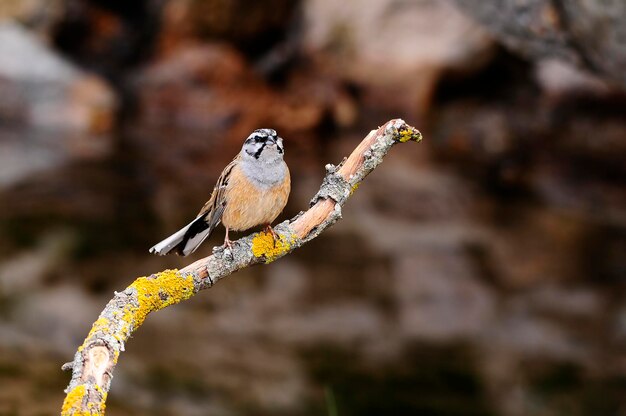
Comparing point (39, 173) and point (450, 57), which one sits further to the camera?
point (450, 57)

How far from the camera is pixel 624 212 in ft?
45.8

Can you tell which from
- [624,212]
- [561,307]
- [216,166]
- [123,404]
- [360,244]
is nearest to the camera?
[123,404]

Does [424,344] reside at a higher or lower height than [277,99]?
lower

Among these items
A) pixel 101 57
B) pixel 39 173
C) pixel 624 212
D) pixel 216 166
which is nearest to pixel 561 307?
pixel 624 212

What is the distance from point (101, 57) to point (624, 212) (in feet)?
38.2

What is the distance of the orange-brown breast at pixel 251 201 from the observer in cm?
426

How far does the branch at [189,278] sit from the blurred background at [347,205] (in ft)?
4.45

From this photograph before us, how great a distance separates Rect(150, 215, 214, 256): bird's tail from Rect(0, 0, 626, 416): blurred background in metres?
1.27

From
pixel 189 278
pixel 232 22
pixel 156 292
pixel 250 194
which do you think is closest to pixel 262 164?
pixel 250 194

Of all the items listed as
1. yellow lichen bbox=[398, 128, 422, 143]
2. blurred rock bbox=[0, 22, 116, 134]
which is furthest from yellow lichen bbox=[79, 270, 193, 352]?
blurred rock bbox=[0, 22, 116, 134]

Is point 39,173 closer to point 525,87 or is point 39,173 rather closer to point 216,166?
point 216,166

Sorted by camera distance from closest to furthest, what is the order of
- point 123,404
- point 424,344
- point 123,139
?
point 123,404 → point 424,344 → point 123,139

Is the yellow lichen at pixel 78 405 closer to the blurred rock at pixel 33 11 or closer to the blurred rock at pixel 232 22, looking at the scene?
the blurred rock at pixel 232 22

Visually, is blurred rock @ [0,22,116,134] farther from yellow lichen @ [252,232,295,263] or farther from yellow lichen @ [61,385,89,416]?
yellow lichen @ [61,385,89,416]
